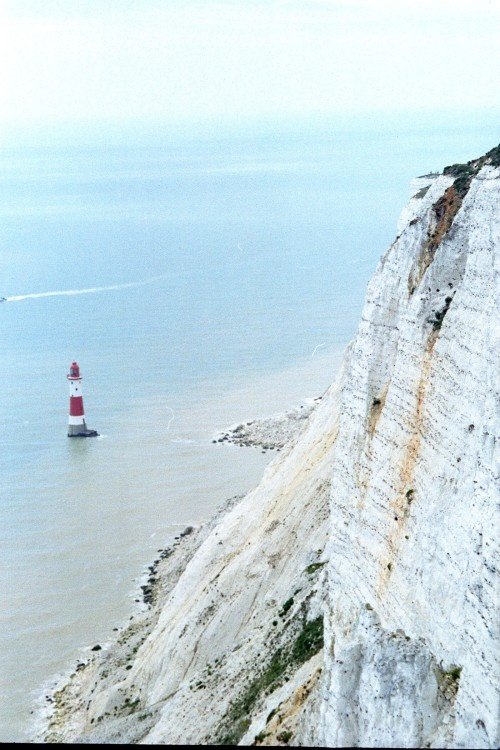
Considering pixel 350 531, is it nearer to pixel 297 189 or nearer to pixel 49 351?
pixel 49 351

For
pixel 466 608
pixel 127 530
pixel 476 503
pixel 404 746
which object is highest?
pixel 476 503

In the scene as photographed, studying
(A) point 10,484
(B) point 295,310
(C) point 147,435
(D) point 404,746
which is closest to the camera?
(D) point 404,746

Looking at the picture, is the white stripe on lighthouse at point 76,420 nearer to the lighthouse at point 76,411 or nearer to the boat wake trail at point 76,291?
the lighthouse at point 76,411

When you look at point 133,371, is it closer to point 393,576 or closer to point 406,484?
point 406,484

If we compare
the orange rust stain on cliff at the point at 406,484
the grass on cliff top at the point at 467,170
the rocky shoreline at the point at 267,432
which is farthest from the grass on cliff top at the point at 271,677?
the rocky shoreline at the point at 267,432

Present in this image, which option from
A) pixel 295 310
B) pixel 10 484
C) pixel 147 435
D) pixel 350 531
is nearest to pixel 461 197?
pixel 350 531

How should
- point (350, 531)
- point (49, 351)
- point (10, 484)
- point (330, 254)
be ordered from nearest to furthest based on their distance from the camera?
point (350, 531), point (10, 484), point (49, 351), point (330, 254)
